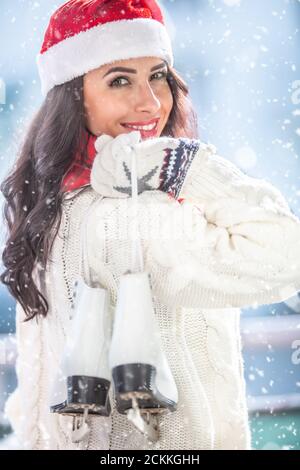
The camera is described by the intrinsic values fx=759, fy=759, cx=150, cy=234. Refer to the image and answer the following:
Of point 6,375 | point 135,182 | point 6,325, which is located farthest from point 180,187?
point 6,375

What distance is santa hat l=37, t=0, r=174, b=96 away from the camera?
4.41 ft

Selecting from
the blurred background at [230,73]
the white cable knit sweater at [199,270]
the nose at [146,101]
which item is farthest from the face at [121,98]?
the blurred background at [230,73]

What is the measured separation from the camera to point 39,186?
132 cm

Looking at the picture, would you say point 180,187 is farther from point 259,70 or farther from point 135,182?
point 259,70

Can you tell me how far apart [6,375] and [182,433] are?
66.4 inches

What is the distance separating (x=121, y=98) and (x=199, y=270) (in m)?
0.38

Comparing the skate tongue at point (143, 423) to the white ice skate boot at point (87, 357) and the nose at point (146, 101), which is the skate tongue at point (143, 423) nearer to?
the white ice skate boot at point (87, 357)

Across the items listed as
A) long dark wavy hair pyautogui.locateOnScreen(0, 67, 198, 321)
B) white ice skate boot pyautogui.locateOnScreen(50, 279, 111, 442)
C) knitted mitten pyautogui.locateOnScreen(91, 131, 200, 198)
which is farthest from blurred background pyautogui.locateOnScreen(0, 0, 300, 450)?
white ice skate boot pyautogui.locateOnScreen(50, 279, 111, 442)

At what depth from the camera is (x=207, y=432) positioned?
112 centimetres

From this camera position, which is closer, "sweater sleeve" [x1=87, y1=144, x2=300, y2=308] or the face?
"sweater sleeve" [x1=87, y1=144, x2=300, y2=308]

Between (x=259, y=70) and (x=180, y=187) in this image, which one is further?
(x=259, y=70)

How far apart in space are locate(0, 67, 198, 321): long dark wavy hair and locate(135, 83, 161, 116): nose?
0.10 m

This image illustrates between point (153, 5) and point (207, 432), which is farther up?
point (153, 5)

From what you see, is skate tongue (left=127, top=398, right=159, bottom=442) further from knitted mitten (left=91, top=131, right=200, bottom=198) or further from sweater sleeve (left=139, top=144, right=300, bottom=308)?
knitted mitten (left=91, top=131, right=200, bottom=198)
